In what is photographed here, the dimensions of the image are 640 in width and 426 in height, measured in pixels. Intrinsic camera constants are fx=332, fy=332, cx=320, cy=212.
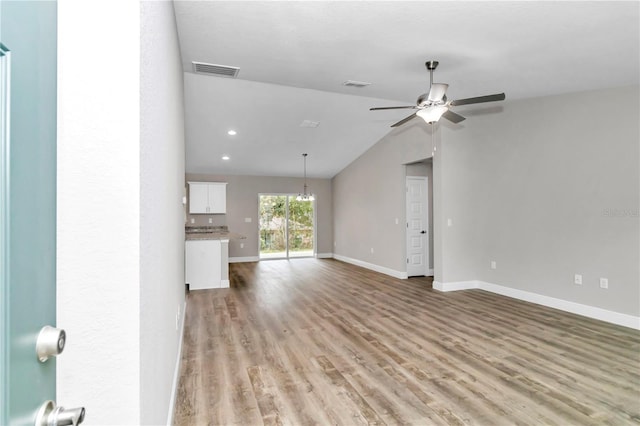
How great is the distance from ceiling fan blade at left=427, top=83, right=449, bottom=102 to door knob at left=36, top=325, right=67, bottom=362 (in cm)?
331

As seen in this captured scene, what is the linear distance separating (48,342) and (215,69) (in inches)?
152

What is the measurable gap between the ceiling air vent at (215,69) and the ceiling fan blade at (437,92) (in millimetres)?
2174

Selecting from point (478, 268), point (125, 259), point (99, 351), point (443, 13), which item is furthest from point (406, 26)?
point (478, 268)

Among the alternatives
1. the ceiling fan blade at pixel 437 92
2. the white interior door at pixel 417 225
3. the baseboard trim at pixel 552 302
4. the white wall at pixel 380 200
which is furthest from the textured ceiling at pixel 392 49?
the baseboard trim at pixel 552 302

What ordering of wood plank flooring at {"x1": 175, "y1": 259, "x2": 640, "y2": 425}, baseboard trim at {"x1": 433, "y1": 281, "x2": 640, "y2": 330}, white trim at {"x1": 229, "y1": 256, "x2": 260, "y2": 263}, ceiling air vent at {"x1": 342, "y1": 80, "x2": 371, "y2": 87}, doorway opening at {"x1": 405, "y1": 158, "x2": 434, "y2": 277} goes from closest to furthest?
wood plank flooring at {"x1": 175, "y1": 259, "x2": 640, "y2": 425} < baseboard trim at {"x1": 433, "y1": 281, "x2": 640, "y2": 330} < ceiling air vent at {"x1": 342, "y1": 80, "x2": 371, "y2": 87} < doorway opening at {"x1": 405, "y1": 158, "x2": 434, "y2": 277} < white trim at {"x1": 229, "y1": 256, "x2": 260, "y2": 263}

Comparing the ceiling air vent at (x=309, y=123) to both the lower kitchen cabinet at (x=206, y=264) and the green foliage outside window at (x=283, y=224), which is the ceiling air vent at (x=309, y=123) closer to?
the lower kitchen cabinet at (x=206, y=264)

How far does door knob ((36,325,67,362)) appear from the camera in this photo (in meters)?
0.58

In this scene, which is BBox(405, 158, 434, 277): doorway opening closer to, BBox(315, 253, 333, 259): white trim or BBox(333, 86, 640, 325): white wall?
BBox(333, 86, 640, 325): white wall

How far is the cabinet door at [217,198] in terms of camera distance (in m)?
8.68

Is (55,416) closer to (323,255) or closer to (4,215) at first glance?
(4,215)

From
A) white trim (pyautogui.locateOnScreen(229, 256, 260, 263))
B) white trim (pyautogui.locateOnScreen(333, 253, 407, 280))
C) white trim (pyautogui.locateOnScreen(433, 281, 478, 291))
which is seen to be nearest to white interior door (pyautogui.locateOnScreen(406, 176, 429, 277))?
white trim (pyautogui.locateOnScreen(333, 253, 407, 280))

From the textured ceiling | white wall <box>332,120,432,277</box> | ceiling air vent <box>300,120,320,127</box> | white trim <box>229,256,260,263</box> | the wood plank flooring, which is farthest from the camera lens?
white trim <box>229,256,260,263</box>

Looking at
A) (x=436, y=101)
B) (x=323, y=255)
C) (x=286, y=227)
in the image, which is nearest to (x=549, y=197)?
(x=436, y=101)

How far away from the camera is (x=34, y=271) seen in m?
0.58
